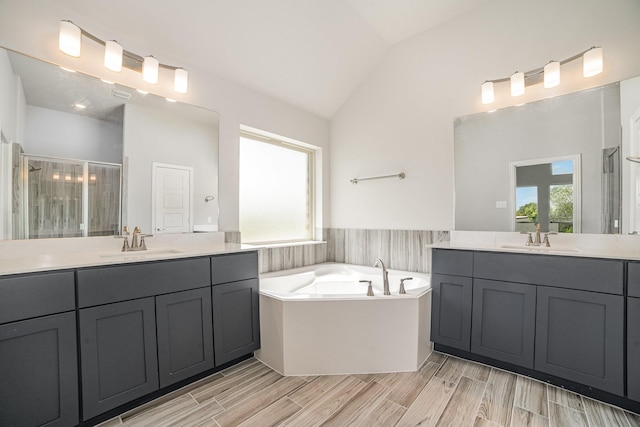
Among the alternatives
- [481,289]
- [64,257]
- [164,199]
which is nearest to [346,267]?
[481,289]

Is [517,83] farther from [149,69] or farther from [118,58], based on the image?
[118,58]

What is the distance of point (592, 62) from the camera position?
1993 mm

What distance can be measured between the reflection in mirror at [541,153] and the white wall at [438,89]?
4.1 inches

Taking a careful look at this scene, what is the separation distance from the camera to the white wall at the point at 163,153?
202 centimetres

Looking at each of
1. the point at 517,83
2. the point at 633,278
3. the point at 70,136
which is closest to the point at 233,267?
the point at 70,136

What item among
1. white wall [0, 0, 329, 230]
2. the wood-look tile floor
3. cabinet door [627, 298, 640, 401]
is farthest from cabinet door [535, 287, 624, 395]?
white wall [0, 0, 329, 230]

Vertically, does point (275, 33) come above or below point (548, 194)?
above

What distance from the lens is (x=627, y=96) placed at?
1.94 meters

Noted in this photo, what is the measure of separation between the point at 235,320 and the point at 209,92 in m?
1.88

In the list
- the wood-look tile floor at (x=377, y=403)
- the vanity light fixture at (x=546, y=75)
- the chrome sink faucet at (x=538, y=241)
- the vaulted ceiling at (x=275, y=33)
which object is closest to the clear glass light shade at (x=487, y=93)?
the vanity light fixture at (x=546, y=75)

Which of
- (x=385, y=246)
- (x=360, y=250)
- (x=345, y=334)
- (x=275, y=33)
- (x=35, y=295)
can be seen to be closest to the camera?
(x=35, y=295)

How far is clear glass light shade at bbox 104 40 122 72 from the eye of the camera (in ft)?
6.09

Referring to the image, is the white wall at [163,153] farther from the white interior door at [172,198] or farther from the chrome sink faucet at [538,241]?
the chrome sink faucet at [538,241]

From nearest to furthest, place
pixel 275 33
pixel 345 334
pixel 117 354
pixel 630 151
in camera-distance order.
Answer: pixel 117 354 → pixel 630 151 → pixel 345 334 → pixel 275 33
